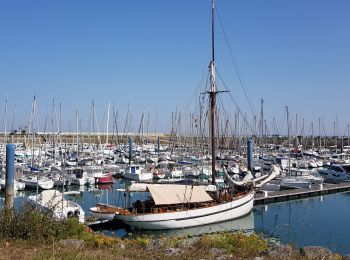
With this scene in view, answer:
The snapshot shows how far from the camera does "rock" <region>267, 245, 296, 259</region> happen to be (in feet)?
32.3

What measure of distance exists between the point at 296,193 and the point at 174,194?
1819 cm

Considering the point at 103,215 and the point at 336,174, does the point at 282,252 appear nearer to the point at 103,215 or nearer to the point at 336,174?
the point at 103,215

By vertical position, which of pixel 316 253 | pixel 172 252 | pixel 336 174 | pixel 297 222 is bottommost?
pixel 297 222

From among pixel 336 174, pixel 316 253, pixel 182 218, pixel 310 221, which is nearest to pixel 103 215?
pixel 182 218

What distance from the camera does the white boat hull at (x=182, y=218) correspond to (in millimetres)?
25359

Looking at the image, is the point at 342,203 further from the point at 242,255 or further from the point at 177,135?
the point at 177,135

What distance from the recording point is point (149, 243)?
11.0 metres

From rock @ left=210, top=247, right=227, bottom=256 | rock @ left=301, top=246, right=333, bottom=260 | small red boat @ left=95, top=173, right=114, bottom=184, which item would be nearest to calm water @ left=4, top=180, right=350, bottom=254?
small red boat @ left=95, top=173, right=114, bottom=184

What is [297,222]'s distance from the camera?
1166 inches

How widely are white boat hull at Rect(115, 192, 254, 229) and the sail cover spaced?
0.69 meters

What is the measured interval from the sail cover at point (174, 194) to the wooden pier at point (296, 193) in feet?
37.7

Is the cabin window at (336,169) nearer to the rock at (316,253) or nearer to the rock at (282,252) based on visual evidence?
the rock at (316,253)

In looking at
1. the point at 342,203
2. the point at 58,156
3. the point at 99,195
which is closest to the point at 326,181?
the point at 342,203

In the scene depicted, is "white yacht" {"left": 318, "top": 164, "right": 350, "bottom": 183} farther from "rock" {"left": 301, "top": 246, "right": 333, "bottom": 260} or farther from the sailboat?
"rock" {"left": 301, "top": 246, "right": 333, "bottom": 260}
